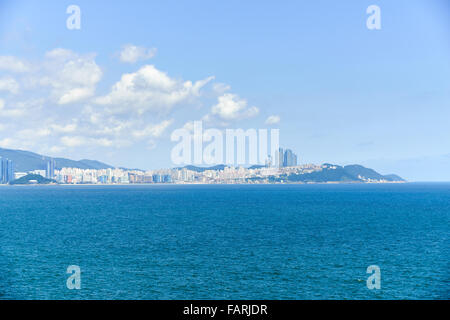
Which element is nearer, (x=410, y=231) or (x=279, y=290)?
(x=279, y=290)

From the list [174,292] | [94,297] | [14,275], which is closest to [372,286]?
[174,292]

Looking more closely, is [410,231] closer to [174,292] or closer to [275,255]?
[275,255]

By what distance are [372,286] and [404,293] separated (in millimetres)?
3055

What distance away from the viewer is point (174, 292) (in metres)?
38.9

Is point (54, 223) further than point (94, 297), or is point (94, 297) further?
point (54, 223)

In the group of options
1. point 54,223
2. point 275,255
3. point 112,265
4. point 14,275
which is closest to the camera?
point 14,275

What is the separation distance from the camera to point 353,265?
49312 millimetres
